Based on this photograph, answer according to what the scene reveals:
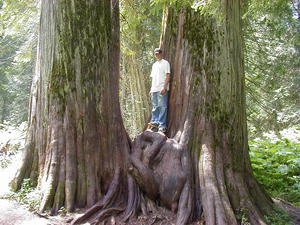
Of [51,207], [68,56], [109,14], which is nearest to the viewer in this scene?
[51,207]

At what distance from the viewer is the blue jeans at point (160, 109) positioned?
6496mm

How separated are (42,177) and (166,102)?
8.56 ft

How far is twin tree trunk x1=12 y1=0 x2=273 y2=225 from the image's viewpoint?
556cm

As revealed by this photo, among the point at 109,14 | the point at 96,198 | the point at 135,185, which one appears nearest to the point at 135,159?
the point at 135,185

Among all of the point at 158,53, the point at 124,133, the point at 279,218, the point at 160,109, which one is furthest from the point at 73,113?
the point at 279,218

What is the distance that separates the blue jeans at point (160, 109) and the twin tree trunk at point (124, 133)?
0.77 ft

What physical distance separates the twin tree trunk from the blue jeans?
0.23 m

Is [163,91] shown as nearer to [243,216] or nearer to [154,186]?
[154,186]

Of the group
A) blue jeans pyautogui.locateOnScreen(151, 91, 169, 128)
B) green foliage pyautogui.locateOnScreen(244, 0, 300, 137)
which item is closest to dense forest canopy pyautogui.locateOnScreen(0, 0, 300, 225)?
blue jeans pyautogui.locateOnScreen(151, 91, 169, 128)

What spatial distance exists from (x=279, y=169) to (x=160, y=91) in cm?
360

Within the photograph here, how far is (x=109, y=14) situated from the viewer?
6355 millimetres

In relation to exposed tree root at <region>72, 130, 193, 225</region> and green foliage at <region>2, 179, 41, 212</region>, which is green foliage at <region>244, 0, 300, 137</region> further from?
green foliage at <region>2, 179, 41, 212</region>

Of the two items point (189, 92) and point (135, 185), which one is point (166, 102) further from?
point (135, 185)

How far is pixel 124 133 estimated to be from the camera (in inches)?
251
